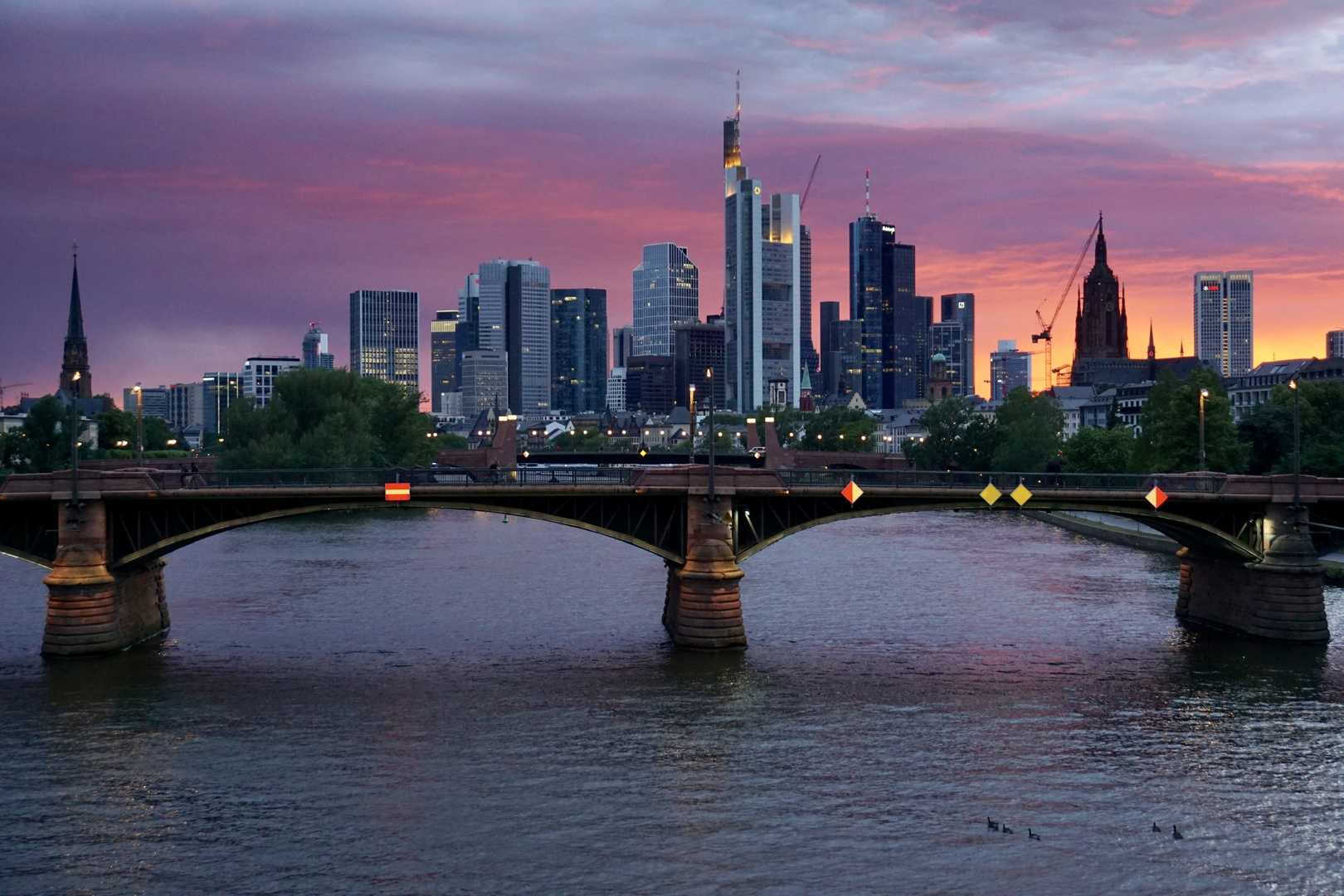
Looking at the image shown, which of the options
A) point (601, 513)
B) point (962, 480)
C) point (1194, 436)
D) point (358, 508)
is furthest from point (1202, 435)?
point (358, 508)

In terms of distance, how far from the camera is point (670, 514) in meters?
62.5

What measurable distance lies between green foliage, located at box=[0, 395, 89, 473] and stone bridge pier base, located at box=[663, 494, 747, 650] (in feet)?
400

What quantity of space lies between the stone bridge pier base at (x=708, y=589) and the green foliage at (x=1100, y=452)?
9094cm

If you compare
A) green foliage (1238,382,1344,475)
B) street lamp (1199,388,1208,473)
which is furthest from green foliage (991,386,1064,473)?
street lamp (1199,388,1208,473)

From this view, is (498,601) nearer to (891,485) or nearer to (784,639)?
(784,639)

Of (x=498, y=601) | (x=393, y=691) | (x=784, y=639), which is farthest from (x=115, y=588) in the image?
(x=784, y=639)

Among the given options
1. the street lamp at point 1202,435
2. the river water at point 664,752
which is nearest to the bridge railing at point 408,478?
the river water at point 664,752

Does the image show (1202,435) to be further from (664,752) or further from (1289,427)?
(1289,427)

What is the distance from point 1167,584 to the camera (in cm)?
8600

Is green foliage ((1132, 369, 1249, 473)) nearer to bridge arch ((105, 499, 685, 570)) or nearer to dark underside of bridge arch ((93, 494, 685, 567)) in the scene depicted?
dark underside of bridge arch ((93, 494, 685, 567))

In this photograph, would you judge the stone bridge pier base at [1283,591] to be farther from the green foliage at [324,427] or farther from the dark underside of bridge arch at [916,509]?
the green foliage at [324,427]

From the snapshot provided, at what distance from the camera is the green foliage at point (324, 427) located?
146m

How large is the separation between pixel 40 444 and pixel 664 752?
145210 mm

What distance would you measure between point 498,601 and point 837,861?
4589 cm
